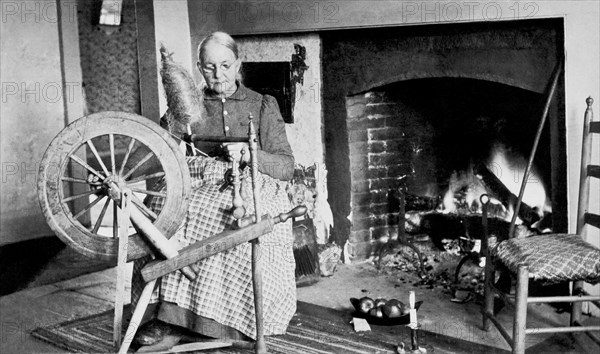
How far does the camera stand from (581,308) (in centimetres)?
387

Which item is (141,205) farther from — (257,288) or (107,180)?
(257,288)

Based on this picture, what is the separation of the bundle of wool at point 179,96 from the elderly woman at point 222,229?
0.09 metres

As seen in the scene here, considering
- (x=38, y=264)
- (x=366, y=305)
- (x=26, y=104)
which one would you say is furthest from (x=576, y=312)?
(x=26, y=104)

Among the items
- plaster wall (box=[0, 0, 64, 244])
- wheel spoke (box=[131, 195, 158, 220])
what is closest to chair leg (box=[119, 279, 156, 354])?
wheel spoke (box=[131, 195, 158, 220])

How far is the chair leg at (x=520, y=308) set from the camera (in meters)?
3.18

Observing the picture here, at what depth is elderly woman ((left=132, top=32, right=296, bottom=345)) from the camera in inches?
138

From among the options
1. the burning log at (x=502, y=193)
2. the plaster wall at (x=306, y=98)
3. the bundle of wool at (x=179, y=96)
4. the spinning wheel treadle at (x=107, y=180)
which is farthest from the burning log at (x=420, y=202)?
the spinning wheel treadle at (x=107, y=180)

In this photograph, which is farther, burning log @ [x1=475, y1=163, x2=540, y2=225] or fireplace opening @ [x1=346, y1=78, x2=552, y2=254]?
fireplace opening @ [x1=346, y1=78, x2=552, y2=254]

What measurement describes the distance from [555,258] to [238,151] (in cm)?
138

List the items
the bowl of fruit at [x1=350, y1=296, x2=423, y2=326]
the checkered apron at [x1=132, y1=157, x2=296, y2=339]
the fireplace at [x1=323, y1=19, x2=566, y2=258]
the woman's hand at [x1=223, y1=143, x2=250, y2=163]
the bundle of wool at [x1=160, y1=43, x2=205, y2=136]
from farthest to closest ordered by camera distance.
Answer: the fireplace at [x1=323, y1=19, x2=566, y2=258]
the bowl of fruit at [x1=350, y1=296, x2=423, y2=326]
the bundle of wool at [x1=160, y1=43, x2=205, y2=136]
the checkered apron at [x1=132, y1=157, x2=296, y2=339]
the woman's hand at [x1=223, y1=143, x2=250, y2=163]

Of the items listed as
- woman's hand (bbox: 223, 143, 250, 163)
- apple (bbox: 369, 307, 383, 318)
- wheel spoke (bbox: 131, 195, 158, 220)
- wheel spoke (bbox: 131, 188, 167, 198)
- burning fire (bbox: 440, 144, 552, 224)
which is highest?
woman's hand (bbox: 223, 143, 250, 163)

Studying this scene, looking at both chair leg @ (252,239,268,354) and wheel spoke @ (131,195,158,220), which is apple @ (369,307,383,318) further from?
wheel spoke @ (131,195,158,220)

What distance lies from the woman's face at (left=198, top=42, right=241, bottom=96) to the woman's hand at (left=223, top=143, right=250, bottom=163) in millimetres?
503

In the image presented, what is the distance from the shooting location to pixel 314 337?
151 inches
